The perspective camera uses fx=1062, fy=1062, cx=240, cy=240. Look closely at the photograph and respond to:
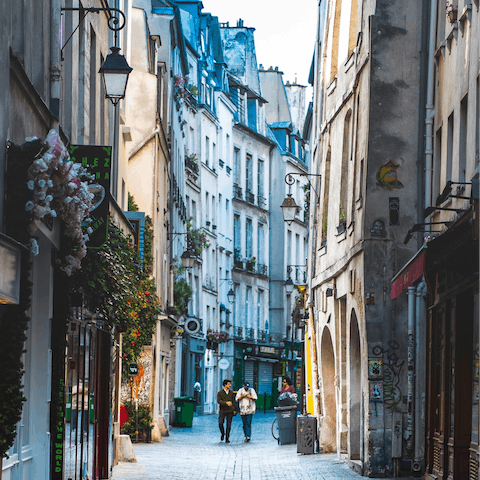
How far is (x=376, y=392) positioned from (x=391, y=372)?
394 mm

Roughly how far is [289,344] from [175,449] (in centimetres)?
3822

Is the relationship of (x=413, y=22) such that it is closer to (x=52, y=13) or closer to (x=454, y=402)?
(x=454, y=402)

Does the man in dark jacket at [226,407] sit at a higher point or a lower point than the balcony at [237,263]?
lower

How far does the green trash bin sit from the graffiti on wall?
1655 centimetres

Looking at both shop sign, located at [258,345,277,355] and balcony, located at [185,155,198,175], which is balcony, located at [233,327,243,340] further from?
balcony, located at [185,155,198,175]

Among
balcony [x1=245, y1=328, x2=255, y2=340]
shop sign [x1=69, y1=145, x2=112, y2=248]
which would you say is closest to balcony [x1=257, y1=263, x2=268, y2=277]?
balcony [x1=245, y1=328, x2=255, y2=340]

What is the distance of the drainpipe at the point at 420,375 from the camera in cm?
1612

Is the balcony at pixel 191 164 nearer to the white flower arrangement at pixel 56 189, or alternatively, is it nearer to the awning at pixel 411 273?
the awning at pixel 411 273

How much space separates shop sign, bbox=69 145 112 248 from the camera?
10398mm

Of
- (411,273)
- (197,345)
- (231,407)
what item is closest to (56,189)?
(411,273)

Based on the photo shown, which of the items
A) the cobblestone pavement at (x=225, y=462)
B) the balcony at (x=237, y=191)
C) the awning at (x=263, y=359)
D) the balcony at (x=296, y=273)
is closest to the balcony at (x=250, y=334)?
the awning at (x=263, y=359)

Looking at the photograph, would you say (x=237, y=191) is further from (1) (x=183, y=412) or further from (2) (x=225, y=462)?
(2) (x=225, y=462)

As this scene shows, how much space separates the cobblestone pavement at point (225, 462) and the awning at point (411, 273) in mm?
3783

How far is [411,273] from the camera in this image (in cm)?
1273
